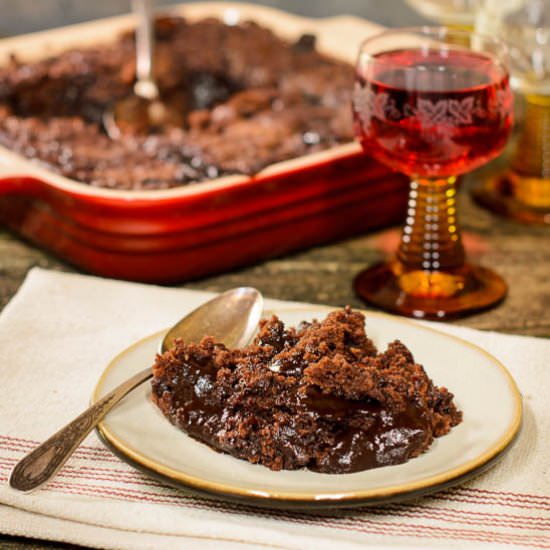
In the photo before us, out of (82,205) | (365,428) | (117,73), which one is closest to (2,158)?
(82,205)

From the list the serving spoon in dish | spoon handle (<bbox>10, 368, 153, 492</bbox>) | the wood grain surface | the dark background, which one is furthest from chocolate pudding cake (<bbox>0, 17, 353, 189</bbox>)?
the dark background

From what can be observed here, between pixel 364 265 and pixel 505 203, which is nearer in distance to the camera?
pixel 364 265

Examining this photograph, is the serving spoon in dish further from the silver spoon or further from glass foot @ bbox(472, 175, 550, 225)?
the silver spoon

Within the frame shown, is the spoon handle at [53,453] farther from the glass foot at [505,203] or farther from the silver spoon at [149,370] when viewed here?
the glass foot at [505,203]

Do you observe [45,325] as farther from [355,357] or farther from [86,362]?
[355,357]

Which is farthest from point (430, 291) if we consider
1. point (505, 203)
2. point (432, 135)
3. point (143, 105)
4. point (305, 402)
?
point (143, 105)

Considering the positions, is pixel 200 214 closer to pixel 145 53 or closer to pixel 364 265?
pixel 364 265
